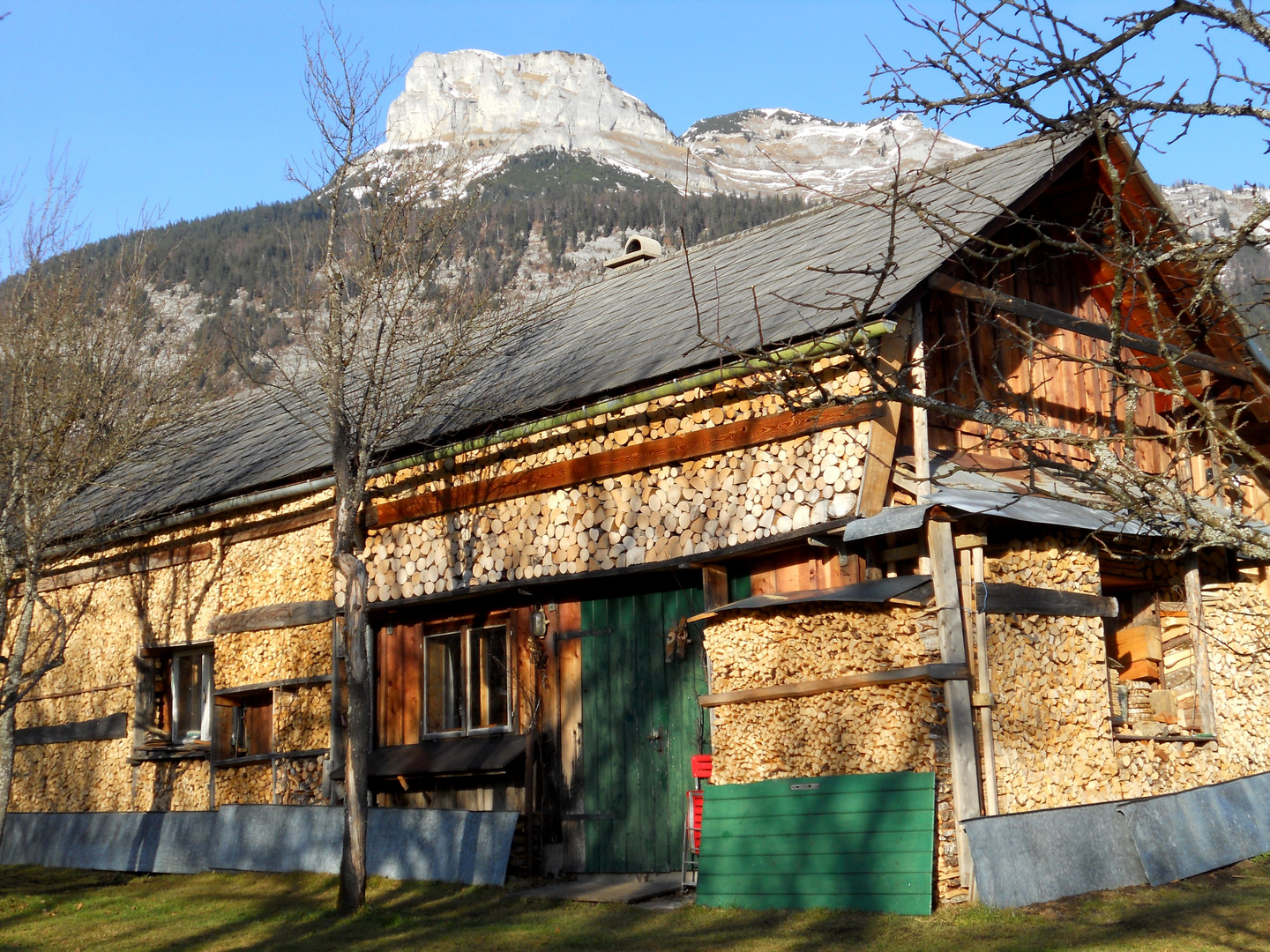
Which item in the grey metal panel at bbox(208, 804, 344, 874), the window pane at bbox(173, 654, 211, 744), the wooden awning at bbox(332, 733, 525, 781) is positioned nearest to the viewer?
the wooden awning at bbox(332, 733, 525, 781)

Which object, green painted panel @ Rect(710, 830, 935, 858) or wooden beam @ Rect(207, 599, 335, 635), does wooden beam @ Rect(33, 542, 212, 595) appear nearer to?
wooden beam @ Rect(207, 599, 335, 635)

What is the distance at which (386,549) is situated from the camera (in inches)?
509

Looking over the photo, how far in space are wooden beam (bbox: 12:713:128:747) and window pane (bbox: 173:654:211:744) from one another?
690mm

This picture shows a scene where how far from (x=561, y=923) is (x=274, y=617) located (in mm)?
5988

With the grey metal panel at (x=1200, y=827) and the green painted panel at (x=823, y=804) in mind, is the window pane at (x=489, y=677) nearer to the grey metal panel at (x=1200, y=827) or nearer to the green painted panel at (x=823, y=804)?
the green painted panel at (x=823, y=804)

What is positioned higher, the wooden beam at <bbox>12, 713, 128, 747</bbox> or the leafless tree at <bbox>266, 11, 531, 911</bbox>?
the leafless tree at <bbox>266, 11, 531, 911</bbox>

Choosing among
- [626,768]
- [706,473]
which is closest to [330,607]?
[626,768]

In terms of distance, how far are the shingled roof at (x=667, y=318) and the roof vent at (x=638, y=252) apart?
28.0 inches

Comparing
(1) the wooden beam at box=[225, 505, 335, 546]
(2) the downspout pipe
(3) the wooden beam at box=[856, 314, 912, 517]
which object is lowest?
(3) the wooden beam at box=[856, 314, 912, 517]

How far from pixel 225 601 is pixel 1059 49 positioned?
11853 mm

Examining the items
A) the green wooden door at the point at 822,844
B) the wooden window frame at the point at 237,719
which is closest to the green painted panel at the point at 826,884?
the green wooden door at the point at 822,844

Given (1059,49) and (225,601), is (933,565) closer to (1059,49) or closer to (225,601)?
(1059,49)

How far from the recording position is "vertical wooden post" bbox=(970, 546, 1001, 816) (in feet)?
28.9

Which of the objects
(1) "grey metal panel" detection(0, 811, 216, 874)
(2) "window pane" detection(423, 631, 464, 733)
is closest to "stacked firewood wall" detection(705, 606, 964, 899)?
(2) "window pane" detection(423, 631, 464, 733)
